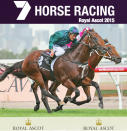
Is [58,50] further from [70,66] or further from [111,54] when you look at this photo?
[111,54]

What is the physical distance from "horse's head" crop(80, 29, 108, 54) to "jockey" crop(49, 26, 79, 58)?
25 centimetres

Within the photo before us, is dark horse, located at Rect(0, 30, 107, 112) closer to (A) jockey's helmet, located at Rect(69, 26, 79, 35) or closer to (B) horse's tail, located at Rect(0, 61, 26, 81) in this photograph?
(A) jockey's helmet, located at Rect(69, 26, 79, 35)

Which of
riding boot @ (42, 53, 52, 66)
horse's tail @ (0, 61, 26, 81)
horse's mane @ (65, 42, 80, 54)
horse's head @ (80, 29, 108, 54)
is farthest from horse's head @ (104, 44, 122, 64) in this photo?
horse's tail @ (0, 61, 26, 81)

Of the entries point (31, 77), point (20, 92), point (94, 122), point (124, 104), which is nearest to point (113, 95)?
point (124, 104)

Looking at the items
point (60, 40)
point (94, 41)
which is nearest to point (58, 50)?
point (60, 40)

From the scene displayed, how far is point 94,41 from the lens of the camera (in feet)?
20.9

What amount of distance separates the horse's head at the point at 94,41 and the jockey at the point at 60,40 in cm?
25

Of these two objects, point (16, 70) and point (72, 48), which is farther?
point (16, 70)

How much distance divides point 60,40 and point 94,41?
2.12ft

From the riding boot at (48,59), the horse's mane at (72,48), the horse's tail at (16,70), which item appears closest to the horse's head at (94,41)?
the horse's mane at (72,48)

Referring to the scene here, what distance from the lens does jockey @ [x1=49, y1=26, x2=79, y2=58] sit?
6699 mm

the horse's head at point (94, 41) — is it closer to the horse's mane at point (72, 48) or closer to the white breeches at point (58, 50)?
the horse's mane at point (72, 48)

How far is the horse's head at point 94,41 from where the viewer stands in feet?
20.7

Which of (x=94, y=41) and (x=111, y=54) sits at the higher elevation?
(x=94, y=41)
